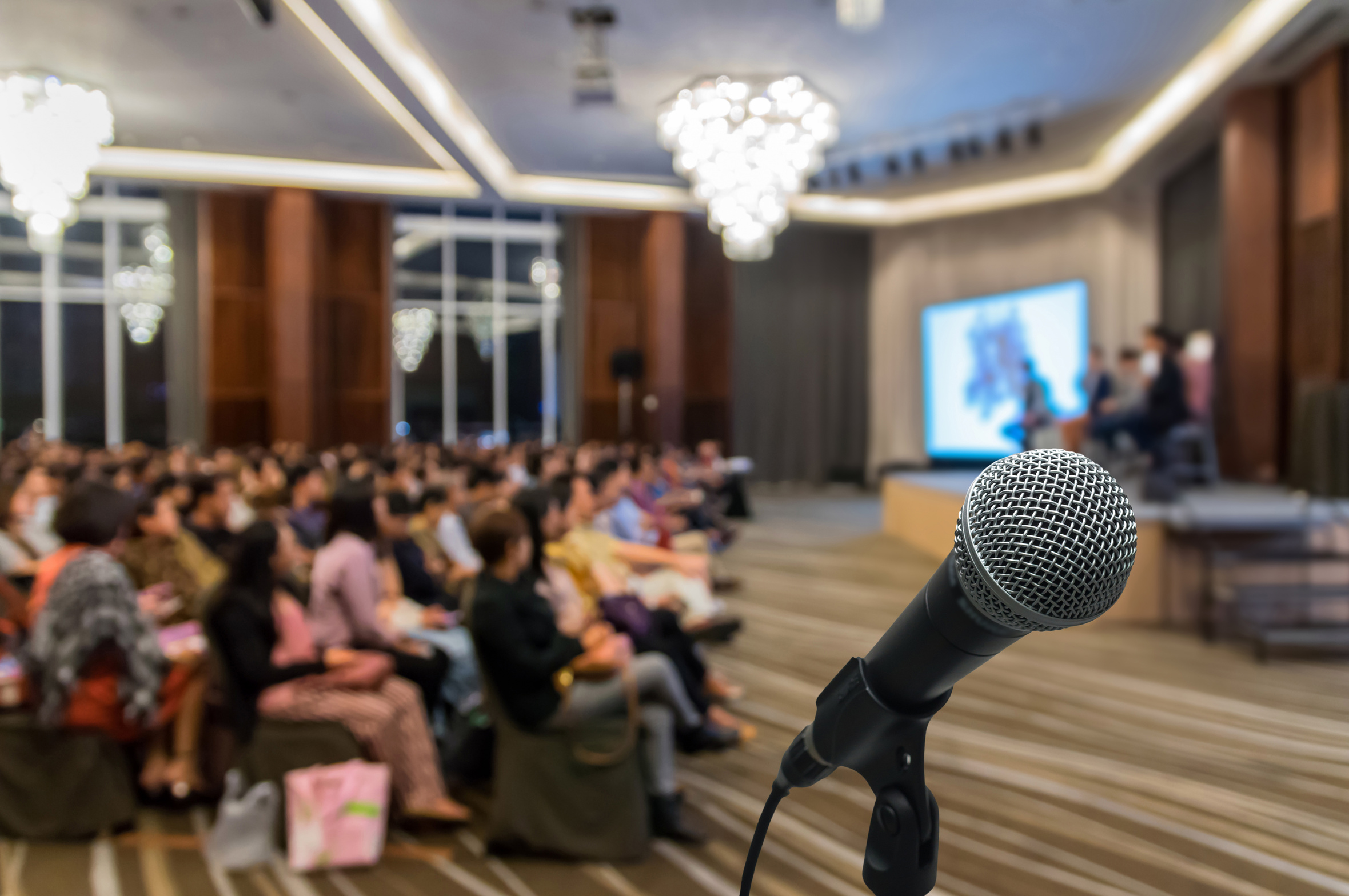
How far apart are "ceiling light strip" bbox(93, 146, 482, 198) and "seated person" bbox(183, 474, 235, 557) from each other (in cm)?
707

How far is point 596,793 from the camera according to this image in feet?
8.34

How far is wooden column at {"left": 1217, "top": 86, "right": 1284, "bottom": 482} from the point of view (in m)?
7.02

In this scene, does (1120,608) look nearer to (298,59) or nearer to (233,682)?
(233,682)

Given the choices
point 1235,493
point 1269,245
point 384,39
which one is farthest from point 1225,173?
point 384,39

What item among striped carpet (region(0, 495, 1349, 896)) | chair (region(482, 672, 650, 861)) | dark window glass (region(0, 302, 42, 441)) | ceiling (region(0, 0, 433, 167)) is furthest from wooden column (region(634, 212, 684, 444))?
chair (region(482, 672, 650, 861))

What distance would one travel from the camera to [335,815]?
2.48 m

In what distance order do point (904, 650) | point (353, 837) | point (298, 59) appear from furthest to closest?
point (298, 59), point (353, 837), point (904, 650)

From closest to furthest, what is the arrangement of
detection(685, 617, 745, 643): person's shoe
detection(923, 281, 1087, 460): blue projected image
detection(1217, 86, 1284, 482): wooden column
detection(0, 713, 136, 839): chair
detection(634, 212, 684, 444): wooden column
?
detection(0, 713, 136, 839): chair < detection(685, 617, 745, 643): person's shoe < detection(1217, 86, 1284, 482): wooden column < detection(923, 281, 1087, 460): blue projected image < detection(634, 212, 684, 444): wooden column

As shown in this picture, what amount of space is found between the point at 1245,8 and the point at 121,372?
40.7 ft

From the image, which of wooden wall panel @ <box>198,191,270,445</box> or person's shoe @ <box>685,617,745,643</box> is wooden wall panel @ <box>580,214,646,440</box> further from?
person's shoe @ <box>685,617,745,643</box>

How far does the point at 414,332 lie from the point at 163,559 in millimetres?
9334

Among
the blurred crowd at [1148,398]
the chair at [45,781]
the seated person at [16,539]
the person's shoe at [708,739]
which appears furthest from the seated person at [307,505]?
the blurred crowd at [1148,398]

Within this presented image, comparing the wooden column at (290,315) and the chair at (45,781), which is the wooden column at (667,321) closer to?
the wooden column at (290,315)

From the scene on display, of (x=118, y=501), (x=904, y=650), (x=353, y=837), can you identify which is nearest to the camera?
(x=904, y=650)
